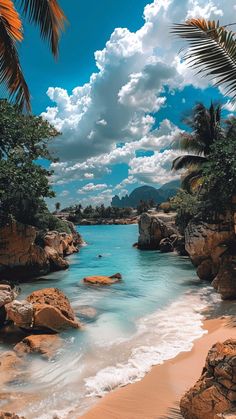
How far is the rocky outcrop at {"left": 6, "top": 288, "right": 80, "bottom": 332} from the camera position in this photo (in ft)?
29.5

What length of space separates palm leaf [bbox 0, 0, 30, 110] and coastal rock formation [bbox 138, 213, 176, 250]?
28.1 meters

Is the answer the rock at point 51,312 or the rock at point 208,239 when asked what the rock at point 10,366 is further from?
the rock at point 208,239

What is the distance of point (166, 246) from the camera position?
32906 millimetres

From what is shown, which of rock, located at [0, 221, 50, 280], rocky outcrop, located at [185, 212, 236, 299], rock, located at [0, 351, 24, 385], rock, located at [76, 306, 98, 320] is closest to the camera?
rock, located at [0, 351, 24, 385]

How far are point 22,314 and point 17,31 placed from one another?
6.99m

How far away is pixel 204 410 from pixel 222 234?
11611mm

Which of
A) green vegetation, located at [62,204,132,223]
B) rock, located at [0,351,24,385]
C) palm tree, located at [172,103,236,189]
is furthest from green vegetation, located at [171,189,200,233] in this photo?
green vegetation, located at [62,204,132,223]

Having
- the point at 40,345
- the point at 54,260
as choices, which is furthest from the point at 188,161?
the point at 40,345

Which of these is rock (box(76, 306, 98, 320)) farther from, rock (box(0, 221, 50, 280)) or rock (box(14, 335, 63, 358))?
rock (box(0, 221, 50, 280))

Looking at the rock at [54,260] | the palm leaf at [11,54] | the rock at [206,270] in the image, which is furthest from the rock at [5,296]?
the rock at [54,260]

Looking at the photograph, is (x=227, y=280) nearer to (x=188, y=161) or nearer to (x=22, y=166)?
(x=22, y=166)

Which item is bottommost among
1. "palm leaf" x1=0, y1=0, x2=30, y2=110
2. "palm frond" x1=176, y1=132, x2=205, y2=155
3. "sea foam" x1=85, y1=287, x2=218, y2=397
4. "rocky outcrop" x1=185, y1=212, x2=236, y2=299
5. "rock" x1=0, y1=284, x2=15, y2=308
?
"sea foam" x1=85, y1=287, x2=218, y2=397

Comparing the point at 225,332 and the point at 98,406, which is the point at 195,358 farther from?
the point at 98,406

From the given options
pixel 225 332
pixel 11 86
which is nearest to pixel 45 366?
pixel 225 332
